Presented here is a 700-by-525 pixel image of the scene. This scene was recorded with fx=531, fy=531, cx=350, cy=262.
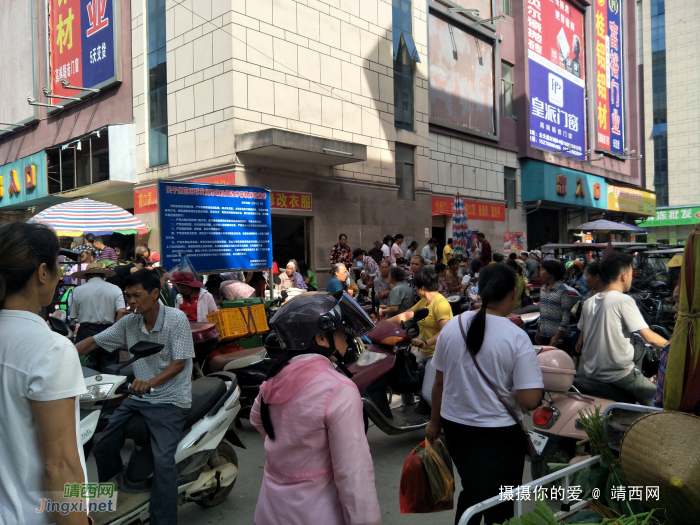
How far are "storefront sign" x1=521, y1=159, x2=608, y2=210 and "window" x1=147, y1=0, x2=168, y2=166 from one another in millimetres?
15390

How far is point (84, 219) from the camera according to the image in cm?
872

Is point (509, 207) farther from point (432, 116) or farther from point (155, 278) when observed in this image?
point (155, 278)

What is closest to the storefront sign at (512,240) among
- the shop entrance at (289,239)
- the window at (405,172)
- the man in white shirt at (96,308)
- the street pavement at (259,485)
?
the window at (405,172)

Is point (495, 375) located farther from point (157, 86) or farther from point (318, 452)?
point (157, 86)

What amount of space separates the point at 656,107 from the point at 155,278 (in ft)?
186

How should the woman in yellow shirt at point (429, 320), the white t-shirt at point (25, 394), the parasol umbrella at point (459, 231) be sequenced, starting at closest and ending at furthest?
the white t-shirt at point (25, 394), the woman in yellow shirt at point (429, 320), the parasol umbrella at point (459, 231)

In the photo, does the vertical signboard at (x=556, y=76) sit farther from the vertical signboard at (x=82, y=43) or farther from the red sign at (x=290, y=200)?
the vertical signboard at (x=82, y=43)

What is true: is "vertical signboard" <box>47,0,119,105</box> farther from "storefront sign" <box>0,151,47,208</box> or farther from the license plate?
the license plate

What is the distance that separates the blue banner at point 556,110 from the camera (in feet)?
76.3

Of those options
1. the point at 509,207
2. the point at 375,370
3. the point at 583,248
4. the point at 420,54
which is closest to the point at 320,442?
the point at 375,370

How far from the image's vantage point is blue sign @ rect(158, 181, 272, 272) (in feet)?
25.0

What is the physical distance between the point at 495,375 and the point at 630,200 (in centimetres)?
3187

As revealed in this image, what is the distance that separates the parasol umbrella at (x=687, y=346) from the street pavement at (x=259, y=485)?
2041mm

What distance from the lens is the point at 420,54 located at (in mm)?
17062
